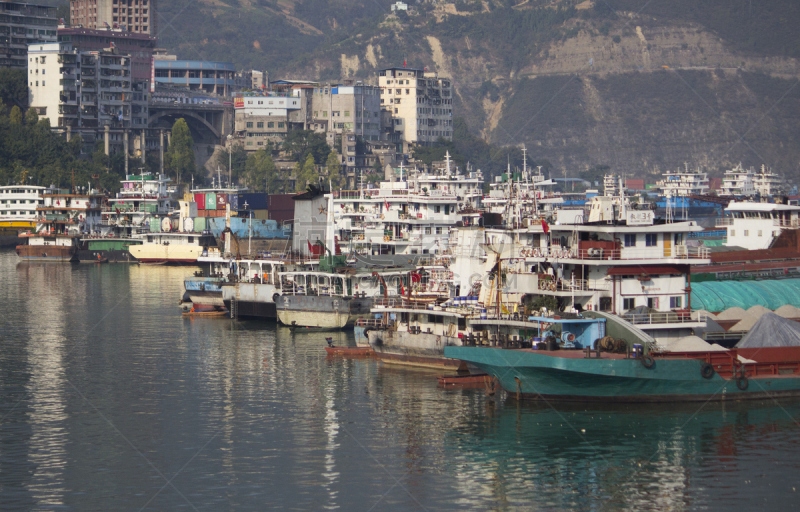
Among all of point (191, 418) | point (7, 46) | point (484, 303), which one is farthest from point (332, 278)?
point (7, 46)

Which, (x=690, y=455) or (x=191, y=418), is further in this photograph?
(x=191, y=418)

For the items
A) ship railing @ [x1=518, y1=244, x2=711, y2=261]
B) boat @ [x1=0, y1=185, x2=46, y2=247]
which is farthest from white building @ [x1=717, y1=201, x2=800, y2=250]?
boat @ [x1=0, y1=185, x2=46, y2=247]

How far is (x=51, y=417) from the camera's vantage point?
45.9 meters

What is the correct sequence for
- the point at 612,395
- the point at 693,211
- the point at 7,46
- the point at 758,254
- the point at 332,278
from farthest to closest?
the point at 7,46
the point at 693,211
the point at 758,254
the point at 332,278
the point at 612,395

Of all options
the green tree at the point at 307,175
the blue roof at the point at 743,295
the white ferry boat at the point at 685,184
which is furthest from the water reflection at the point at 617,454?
the green tree at the point at 307,175

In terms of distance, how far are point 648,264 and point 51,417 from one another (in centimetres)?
2589

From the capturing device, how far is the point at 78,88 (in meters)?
185

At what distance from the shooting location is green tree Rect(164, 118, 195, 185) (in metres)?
189

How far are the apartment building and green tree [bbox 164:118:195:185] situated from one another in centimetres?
885

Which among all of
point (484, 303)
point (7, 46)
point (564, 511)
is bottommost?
point (564, 511)

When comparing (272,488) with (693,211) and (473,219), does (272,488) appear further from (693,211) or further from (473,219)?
(693,211)

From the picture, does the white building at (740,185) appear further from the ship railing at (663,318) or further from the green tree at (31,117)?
the ship railing at (663,318)

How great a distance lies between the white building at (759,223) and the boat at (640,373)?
128ft

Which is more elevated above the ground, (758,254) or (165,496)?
(758,254)
